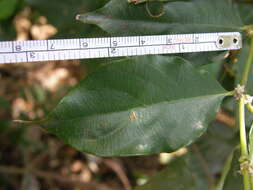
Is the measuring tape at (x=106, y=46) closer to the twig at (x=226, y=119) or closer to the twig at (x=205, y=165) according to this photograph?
the twig at (x=205, y=165)

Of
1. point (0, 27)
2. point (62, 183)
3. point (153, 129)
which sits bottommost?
point (62, 183)

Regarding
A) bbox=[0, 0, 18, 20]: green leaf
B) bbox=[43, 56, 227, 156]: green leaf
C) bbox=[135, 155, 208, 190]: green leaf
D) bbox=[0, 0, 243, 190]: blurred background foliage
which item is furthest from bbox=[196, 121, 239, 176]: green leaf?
bbox=[0, 0, 18, 20]: green leaf

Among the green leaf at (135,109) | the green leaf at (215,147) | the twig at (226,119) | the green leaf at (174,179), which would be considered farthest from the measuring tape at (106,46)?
the twig at (226,119)

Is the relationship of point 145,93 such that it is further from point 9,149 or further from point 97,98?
point 9,149

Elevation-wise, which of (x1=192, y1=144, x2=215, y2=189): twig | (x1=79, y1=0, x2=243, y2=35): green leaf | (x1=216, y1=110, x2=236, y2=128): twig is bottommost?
(x1=192, y1=144, x2=215, y2=189): twig

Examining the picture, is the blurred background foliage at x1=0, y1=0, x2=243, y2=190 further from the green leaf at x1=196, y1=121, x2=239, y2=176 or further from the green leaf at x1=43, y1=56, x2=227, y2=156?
the green leaf at x1=43, y1=56, x2=227, y2=156

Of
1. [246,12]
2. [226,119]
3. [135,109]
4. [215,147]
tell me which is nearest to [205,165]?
[215,147]

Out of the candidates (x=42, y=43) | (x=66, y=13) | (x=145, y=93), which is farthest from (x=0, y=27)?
(x=145, y=93)
